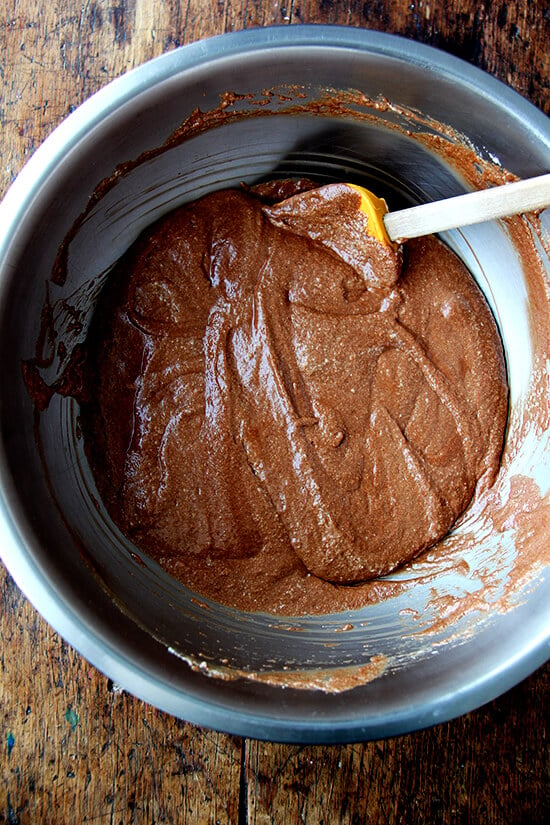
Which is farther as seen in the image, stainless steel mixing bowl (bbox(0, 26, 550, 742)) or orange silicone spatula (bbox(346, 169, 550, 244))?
orange silicone spatula (bbox(346, 169, 550, 244))

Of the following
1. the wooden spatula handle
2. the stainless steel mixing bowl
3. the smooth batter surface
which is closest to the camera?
the stainless steel mixing bowl

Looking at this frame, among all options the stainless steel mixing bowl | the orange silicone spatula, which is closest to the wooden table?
the stainless steel mixing bowl

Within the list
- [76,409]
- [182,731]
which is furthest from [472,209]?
[182,731]

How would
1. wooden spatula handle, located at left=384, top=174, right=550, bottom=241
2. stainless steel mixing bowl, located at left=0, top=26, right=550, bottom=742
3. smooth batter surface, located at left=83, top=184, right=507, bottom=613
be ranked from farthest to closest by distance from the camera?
smooth batter surface, located at left=83, top=184, right=507, bottom=613, wooden spatula handle, located at left=384, top=174, right=550, bottom=241, stainless steel mixing bowl, located at left=0, top=26, right=550, bottom=742

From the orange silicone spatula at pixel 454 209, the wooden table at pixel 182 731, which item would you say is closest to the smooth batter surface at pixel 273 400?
the orange silicone spatula at pixel 454 209

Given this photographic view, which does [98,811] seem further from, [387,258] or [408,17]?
[408,17]

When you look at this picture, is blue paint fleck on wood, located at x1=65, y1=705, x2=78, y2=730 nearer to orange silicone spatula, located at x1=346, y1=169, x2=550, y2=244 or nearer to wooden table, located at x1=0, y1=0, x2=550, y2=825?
wooden table, located at x1=0, y1=0, x2=550, y2=825

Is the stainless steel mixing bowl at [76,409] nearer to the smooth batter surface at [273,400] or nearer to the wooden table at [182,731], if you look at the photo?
the smooth batter surface at [273,400]

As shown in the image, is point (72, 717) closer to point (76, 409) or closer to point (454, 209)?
point (76, 409)
